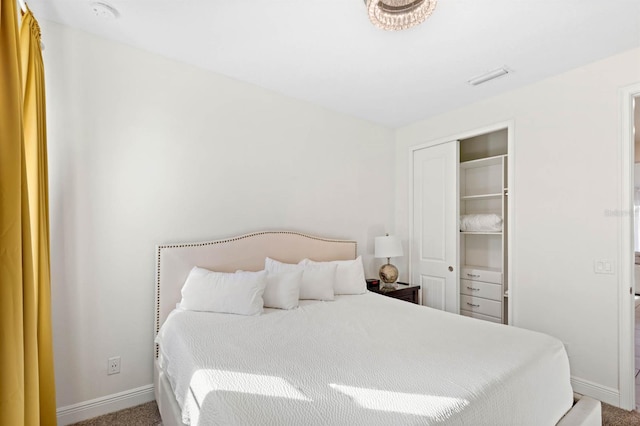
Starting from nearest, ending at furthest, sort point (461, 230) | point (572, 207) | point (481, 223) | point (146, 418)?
point (146, 418) → point (572, 207) → point (481, 223) → point (461, 230)

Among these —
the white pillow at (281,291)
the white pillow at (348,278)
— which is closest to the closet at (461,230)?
the white pillow at (348,278)

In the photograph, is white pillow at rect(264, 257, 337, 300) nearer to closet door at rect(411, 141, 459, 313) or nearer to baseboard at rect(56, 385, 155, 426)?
baseboard at rect(56, 385, 155, 426)

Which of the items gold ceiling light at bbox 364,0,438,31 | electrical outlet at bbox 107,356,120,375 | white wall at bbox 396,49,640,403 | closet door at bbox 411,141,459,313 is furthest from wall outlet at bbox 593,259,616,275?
electrical outlet at bbox 107,356,120,375

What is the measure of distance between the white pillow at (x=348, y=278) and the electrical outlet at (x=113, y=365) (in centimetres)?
152

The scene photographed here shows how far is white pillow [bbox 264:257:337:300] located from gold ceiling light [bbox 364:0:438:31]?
1770 millimetres

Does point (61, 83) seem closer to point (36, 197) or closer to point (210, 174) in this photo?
point (36, 197)

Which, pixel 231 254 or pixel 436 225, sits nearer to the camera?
pixel 231 254

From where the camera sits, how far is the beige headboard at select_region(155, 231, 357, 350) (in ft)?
7.67

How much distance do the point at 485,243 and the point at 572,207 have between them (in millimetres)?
1482

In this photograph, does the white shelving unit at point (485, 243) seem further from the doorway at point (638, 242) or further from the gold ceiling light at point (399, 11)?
the gold ceiling light at point (399, 11)

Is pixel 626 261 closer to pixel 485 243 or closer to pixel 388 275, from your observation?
pixel 485 243

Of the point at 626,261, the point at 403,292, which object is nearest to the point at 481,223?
the point at 403,292

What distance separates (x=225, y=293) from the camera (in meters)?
2.19

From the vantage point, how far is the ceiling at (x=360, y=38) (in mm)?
1923
